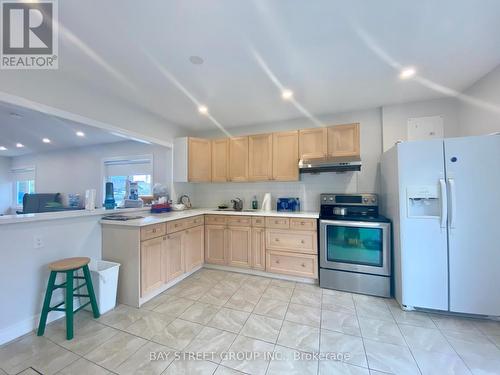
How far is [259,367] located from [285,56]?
8.62ft

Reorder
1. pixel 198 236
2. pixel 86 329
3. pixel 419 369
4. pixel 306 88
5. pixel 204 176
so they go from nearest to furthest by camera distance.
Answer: pixel 419 369
pixel 86 329
pixel 306 88
pixel 198 236
pixel 204 176

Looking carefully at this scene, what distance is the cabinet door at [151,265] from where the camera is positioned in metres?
2.23

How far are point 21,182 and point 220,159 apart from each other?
608cm

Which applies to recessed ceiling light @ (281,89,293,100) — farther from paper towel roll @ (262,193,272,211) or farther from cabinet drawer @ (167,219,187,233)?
cabinet drawer @ (167,219,187,233)

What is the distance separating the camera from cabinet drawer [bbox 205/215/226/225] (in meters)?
3.22

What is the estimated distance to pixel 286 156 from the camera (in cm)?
321

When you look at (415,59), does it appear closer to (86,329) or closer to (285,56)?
(285,56)

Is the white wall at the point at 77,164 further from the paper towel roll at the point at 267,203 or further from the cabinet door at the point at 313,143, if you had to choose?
the cabinet door at the point at 313,143

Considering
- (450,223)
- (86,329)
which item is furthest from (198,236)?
(450,223)

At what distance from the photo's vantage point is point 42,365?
1454 mm

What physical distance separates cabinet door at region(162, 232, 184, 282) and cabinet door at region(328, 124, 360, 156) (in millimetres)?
2581

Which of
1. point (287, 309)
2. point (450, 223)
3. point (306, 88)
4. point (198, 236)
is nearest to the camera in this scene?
point (450, 223)

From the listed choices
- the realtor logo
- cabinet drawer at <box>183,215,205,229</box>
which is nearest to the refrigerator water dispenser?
cabinet drawer at <box>183,215,205,229</box>

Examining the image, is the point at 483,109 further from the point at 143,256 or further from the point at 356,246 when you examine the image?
the point at 143,256
